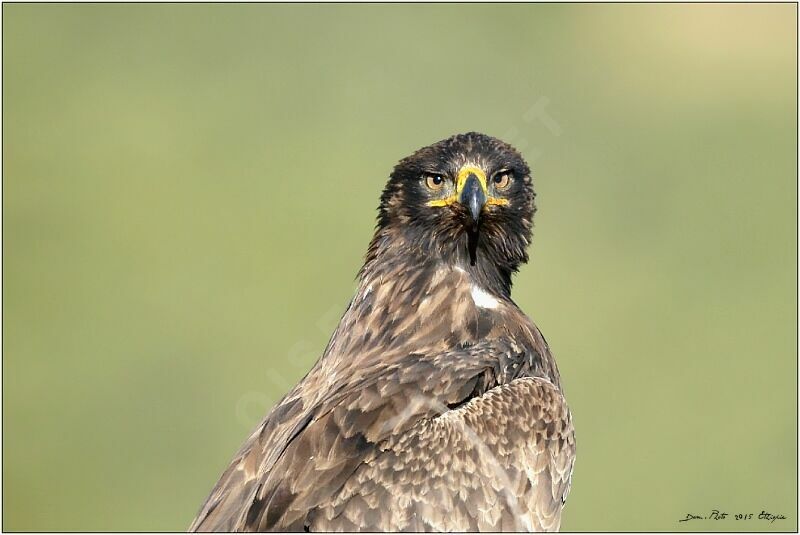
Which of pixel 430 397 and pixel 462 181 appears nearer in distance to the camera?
pixel 430 397

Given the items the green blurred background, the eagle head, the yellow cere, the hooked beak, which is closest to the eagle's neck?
the eagle head

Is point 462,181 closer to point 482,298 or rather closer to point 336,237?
point 482,298

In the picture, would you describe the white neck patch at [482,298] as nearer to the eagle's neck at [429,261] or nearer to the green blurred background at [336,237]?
the eagle's neck at [429,261]

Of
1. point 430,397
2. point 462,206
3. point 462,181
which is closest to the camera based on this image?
point 430,397

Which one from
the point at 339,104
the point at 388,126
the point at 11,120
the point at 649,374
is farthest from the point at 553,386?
the point at 11,120

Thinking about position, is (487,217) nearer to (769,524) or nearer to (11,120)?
(769,524)

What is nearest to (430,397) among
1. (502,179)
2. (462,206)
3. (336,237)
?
(462,206)

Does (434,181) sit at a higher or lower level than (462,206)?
higher
